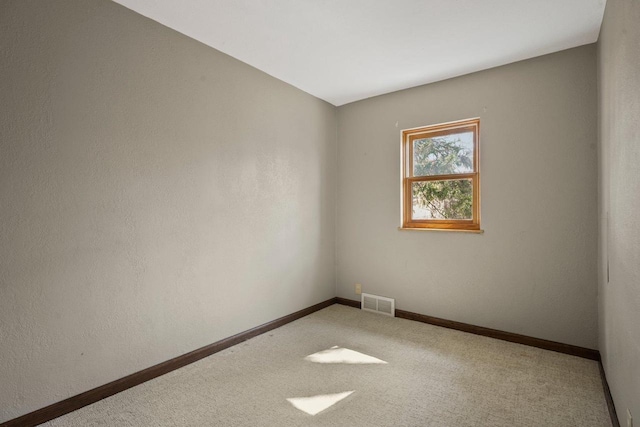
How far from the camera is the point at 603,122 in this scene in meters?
2.32

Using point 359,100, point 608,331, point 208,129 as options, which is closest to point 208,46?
point 208,129

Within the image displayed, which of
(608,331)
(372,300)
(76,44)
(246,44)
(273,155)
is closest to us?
(76,44)

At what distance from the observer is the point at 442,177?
137 inches

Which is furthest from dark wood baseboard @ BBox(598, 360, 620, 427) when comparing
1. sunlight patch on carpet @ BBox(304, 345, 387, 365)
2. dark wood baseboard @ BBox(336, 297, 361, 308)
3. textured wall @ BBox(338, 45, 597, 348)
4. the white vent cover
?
dark wood baseboard @ BBox(336, 297, 361, 308)

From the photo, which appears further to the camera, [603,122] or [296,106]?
[296,106]

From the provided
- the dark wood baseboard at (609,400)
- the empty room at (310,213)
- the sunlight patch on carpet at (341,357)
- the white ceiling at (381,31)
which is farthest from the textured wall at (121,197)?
the dark wood baseboard at (609,400)

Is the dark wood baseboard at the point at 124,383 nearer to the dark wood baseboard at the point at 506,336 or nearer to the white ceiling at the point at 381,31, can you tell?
the dark wood baseboard at the point at 506,336

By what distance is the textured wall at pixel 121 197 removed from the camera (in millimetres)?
1800

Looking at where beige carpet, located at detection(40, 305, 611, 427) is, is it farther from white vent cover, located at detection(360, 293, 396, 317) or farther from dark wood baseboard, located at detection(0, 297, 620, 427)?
white vent cover, located at detection(360, 293, 396, 317)

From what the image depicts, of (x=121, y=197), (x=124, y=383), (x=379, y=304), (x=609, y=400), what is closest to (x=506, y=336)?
(x=609, y=400)

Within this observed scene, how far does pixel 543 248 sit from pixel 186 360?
319cm

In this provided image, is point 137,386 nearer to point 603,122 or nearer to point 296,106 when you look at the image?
point 296,106

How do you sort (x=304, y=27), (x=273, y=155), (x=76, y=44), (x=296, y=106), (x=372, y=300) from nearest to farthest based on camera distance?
1. (x=76, y=44)
2. (x=304, y=27)
3. (x=273, y=155)
4. (x=296, y=106)
5. (x=372, y=300)

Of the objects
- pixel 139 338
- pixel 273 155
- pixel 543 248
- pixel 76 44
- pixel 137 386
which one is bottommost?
pixel 137 386
